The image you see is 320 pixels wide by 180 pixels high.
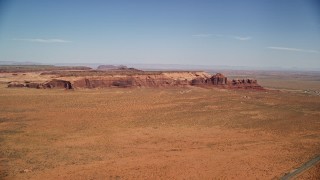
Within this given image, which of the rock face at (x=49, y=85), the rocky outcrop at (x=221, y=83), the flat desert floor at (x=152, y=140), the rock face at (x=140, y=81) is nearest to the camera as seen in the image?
the flat desert floor at (x=152, y=140)

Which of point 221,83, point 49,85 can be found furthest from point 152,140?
point 221,83

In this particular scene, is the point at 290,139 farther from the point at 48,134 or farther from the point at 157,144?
the point at 48,134

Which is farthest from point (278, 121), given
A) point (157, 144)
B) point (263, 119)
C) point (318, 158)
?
point (157, 144)

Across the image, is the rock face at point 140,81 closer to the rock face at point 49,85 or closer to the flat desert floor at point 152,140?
the rock face at point 49,85

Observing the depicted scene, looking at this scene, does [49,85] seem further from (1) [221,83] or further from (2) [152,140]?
(2) [152,140]

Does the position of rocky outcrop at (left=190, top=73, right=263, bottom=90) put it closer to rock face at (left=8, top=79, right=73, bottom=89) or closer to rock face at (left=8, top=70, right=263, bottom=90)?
rock face at (left=8, top=70, right=263, bottom=90)

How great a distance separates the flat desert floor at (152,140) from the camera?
19062 millimetres

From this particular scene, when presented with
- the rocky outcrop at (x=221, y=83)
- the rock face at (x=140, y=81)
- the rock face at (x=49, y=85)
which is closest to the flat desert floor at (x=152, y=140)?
the rock face at (x=49, y=85)

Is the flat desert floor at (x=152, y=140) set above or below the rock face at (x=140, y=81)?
below

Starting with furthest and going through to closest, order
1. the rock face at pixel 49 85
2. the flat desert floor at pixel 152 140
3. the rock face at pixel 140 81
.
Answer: the rock face at pixel 140 81 < the rock face at pixel 49 85 < the flat desert floor at pixel 152 140

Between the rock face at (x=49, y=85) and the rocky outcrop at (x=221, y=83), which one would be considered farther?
the rocky outcrop at (x=221, y=83)

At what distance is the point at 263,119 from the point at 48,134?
24782mm

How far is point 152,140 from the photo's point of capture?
2653cm

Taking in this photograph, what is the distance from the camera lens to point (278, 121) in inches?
1441
